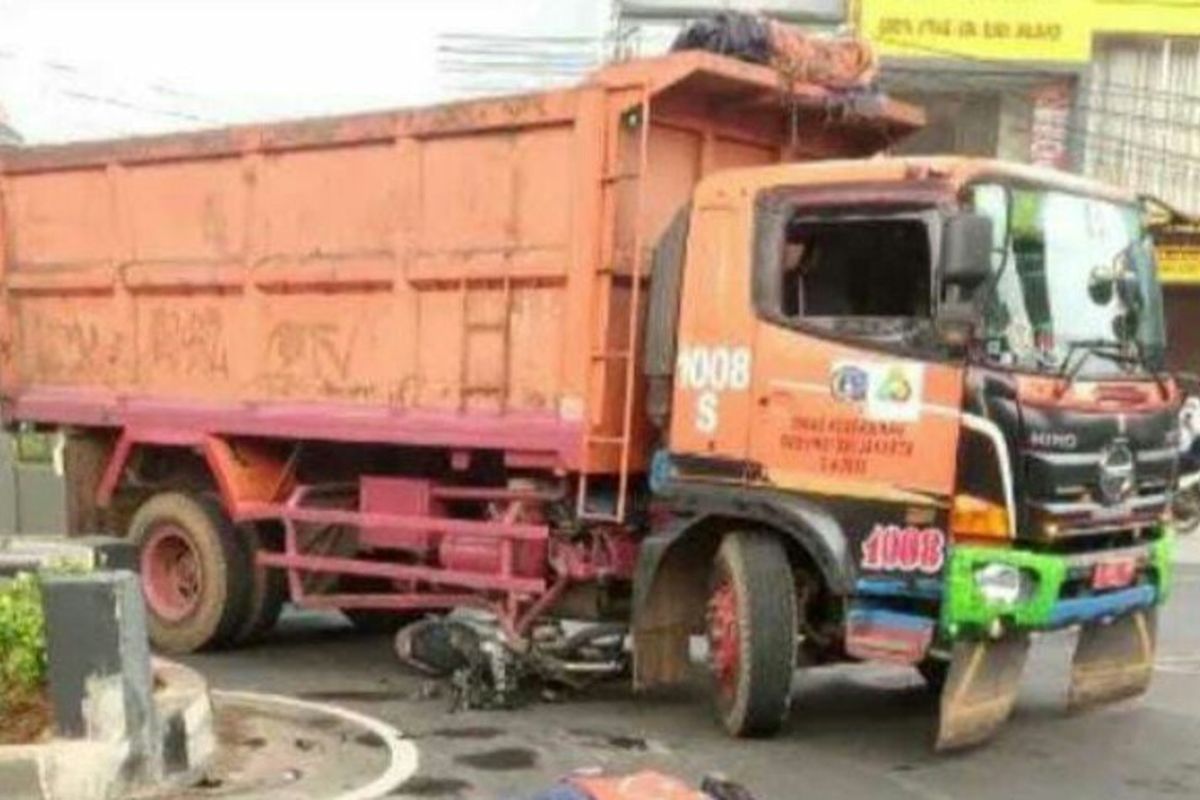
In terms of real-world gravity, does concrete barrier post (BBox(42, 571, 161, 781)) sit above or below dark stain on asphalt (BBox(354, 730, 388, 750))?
above

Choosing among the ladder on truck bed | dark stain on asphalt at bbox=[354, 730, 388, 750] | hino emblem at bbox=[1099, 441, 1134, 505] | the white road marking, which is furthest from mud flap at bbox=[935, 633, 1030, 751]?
dark stain on asphalt at bbox=[354, 730, 388, 750]

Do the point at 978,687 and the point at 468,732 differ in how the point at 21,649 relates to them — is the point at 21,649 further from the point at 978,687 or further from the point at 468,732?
the point at 978,687

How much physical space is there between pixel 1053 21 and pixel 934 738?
670 inches

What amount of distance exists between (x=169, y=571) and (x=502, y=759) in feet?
13.4

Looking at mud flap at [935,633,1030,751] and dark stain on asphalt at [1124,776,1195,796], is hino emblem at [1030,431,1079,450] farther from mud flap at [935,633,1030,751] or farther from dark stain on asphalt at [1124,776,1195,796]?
dark stain on asphalt at [1124,776,1195,796]

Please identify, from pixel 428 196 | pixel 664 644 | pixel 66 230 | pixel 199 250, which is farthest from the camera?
pixel 66 230

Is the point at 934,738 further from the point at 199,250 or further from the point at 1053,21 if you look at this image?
the point at 1053,21

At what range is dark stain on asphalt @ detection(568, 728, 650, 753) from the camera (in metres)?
7.80

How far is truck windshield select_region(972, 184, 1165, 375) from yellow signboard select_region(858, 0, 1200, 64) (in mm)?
15915

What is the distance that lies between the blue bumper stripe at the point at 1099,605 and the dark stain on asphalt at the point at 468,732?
97.8 inches

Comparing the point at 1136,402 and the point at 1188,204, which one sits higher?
the point at 1188,204

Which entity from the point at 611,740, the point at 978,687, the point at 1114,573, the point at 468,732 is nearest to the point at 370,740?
the point at 468,732

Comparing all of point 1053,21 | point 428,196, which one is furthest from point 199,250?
point 1053,21

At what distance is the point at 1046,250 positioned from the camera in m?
7.55
